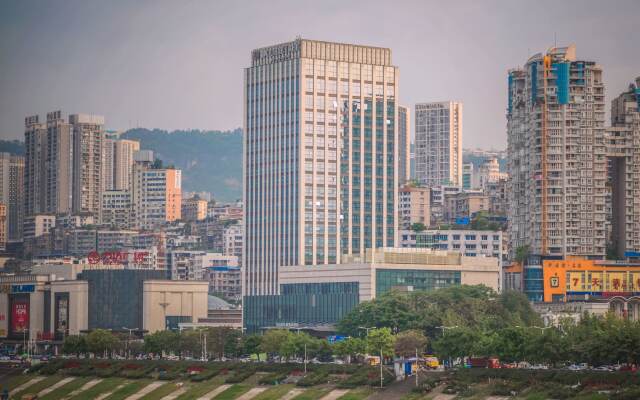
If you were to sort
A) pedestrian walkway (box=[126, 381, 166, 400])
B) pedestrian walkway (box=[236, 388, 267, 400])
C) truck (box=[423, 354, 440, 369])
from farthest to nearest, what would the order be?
pedestrian walkway (box=[126, 381, 166, 400]), truck (box=[423, 354, 440, 369]), pedestrian walkway (box=[236, 388, 267, 400])

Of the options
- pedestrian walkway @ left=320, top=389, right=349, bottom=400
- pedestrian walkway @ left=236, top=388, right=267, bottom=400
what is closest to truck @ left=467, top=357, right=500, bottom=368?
pedestrian walkway @ left=320, top=389, right=349, bottom=400

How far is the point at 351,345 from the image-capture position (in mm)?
192750

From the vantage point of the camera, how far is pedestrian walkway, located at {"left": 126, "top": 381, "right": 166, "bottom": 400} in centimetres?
19000

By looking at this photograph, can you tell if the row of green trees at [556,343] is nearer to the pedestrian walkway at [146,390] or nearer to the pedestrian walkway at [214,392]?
the pedestrian walkway at [214,392]

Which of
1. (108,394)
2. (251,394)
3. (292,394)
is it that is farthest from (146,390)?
(292,394)

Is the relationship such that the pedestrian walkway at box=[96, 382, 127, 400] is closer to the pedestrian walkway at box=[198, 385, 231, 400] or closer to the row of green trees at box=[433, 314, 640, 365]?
the pedestrian walkway at box=[198, 385, 231, 400]

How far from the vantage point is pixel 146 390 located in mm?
192750

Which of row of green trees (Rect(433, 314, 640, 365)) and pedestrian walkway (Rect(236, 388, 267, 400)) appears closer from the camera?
row of green trees (Rect(433, 314, 640, 365))

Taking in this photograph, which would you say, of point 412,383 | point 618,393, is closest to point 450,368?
point 412,383

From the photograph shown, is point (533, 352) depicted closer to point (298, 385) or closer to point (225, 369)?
point (298, 385)

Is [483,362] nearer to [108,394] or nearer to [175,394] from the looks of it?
[175,394]

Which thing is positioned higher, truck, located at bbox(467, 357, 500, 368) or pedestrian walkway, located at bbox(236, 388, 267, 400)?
truck, located at bbox(467, 357, 500, 368)

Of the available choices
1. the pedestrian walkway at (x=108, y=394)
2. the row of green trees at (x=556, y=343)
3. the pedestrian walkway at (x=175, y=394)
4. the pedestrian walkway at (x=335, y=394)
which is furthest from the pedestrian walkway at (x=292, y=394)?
the pedestrian walkway at (x=108, y=394)

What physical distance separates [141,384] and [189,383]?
8075 millimetres
